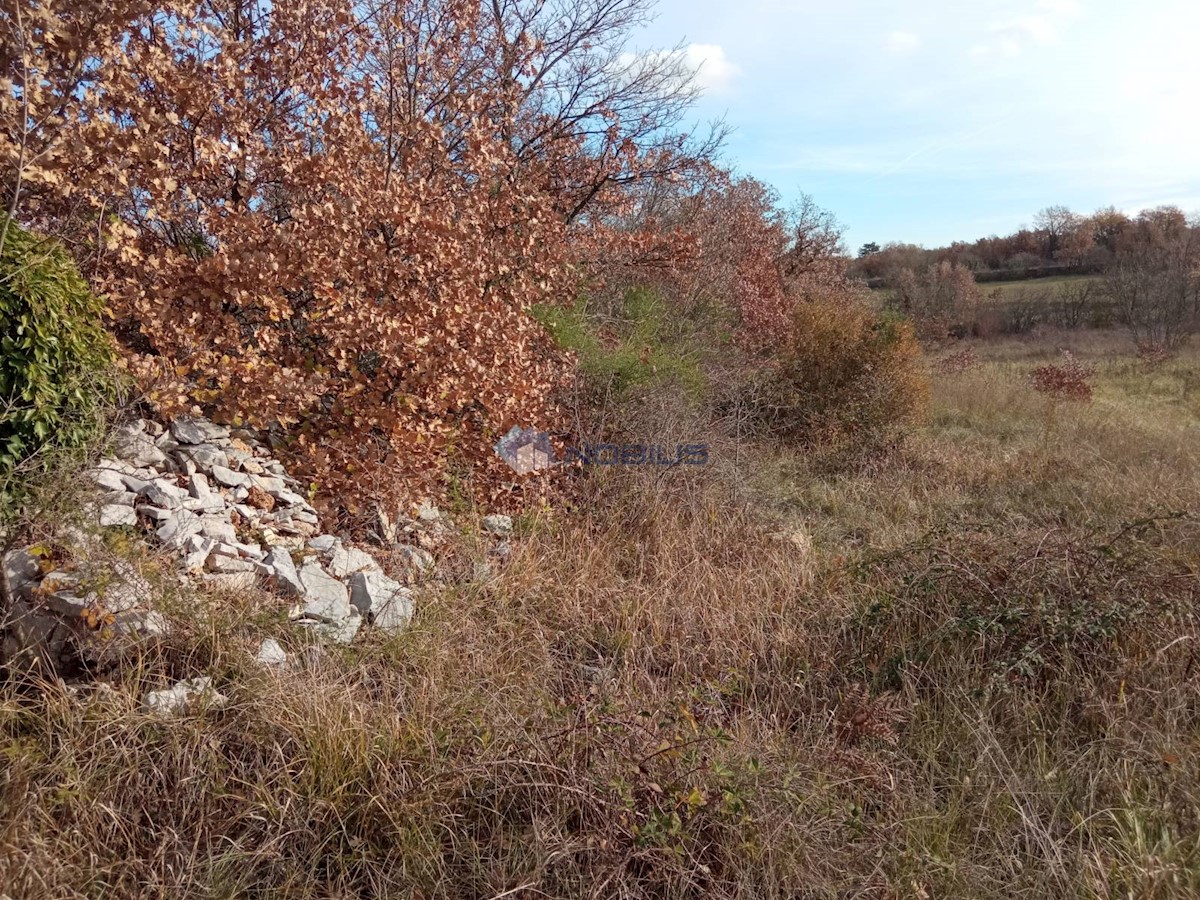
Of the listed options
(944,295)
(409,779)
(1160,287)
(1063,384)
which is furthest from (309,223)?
(944,295)

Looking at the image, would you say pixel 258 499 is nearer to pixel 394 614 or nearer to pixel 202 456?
pixel 202 456

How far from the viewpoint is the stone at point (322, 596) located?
3.15 m

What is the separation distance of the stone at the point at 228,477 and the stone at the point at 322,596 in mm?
708

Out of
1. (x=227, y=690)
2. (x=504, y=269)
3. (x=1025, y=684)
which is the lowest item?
(x=1025, y=684)

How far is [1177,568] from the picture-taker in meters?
3.72

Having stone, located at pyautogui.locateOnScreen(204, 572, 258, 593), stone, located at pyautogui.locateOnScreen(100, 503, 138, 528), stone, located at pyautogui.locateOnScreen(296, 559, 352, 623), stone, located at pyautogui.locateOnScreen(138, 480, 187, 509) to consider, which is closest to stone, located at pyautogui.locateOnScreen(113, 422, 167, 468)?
stone, located at pyautogui.locateOnScreen(138, 480, 187, 509)

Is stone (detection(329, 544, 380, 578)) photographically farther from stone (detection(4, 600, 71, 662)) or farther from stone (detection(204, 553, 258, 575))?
stone (detection(4, 600, 71, 662))

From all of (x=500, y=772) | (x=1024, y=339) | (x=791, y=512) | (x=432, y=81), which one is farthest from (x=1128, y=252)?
(x=500, y=772)

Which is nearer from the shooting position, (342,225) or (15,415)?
(15,415)

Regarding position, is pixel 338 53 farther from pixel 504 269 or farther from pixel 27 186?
pixel 27 186

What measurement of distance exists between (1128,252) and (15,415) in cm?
2804

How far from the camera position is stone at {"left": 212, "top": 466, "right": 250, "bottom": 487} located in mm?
3764

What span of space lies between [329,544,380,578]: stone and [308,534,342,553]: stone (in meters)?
0.03

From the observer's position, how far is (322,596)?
328 cm
